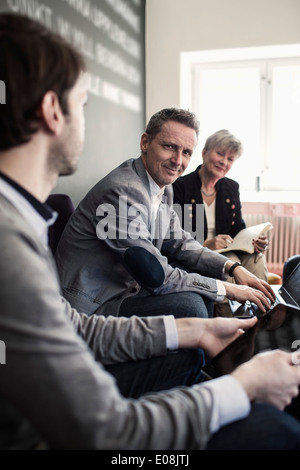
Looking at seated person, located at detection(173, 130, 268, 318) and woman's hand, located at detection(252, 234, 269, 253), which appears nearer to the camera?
woman's hand, located at detection(252, 234, 269, 253)

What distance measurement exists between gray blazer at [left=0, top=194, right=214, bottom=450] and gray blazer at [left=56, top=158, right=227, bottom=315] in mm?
790

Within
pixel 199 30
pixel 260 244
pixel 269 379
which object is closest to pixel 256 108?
pixel 199 30

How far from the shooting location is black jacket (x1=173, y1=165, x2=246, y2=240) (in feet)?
8.16

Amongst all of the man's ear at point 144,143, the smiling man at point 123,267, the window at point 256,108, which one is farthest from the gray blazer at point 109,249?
the window at point 256,108

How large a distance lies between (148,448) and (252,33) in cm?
373

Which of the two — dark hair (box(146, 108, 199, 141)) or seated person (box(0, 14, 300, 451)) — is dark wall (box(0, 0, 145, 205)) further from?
seated person (box(0, 14, 300, 451))

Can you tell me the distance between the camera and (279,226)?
3.75 m

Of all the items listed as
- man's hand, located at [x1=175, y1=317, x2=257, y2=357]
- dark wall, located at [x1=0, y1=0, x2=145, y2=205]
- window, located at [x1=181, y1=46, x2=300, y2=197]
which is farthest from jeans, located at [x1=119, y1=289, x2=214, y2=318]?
window, located at [x1=181, y1=46, x2=300, y2=197]

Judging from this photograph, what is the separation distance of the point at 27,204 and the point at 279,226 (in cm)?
344

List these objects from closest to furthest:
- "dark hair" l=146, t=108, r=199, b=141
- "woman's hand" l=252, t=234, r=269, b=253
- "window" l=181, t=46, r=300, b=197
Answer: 1. "dark hair" l=146, t=108, r=199, b=141
2. "woman's hand" l=252, t=234, r=269, b=253
3. "window" l=181, t=46, r=300, b=197

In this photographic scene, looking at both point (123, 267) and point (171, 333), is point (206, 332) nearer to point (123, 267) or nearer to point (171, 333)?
point (171, 333)

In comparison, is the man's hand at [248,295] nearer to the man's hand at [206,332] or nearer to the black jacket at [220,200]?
the man's hand at [206,332]
